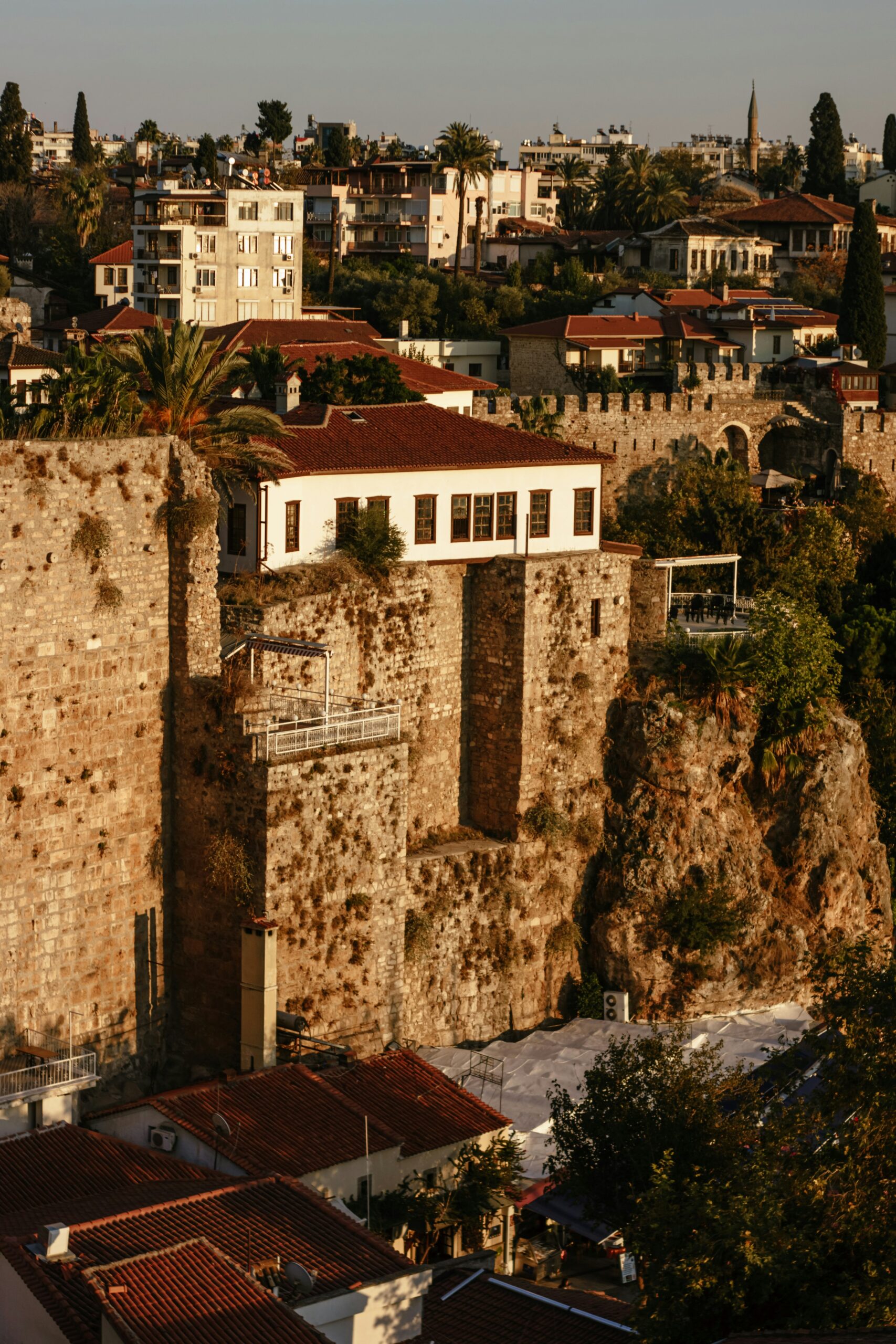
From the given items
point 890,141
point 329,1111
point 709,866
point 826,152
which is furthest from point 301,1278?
point 890,141

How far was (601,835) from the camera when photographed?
45.1 meters

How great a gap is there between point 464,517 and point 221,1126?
1595cm

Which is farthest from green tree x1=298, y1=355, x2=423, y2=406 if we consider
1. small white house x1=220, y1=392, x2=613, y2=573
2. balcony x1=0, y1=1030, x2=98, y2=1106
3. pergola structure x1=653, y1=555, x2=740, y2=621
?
balcony x1=0, y1=1030, x2=98, y2=1106

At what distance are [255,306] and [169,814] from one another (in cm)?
5335

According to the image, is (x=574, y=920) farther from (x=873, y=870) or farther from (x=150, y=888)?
(x=150, y=888)

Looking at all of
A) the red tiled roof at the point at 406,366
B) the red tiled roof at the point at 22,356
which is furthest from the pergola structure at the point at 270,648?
the red tiled roof at the point at 22,356

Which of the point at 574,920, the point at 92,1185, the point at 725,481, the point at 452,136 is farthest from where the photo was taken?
the point at 452,136

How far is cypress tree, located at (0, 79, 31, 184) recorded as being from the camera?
109 m

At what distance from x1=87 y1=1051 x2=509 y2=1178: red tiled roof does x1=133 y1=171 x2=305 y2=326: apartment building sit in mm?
52655

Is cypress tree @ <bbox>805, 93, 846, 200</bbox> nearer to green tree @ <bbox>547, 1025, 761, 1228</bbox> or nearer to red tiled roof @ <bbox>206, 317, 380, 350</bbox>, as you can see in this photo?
red tiled roof @ <bbox>206, 317, 380, 350</bbox>

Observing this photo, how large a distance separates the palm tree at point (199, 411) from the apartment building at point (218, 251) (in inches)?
1756

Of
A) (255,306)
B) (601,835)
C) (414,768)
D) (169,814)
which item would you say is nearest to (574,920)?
(601,835)

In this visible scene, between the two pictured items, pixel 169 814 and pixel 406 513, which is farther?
pixel 406 513

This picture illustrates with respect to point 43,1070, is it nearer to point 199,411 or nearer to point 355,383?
point 199,411
